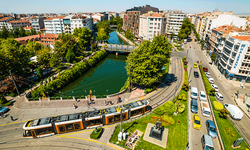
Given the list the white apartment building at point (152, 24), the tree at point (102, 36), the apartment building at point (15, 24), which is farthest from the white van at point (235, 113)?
the apartment building at point (15, 24)

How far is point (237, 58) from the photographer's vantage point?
4841cm

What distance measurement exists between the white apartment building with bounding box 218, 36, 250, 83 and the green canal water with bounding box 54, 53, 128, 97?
4015cm

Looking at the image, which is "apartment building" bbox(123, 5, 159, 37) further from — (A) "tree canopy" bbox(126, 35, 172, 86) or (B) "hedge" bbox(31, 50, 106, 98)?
(A) "tree canopy" bbox(126, 35, 172, 86)

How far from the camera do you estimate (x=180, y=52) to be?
282 ft

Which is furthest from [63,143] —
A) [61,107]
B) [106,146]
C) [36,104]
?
[36,104]

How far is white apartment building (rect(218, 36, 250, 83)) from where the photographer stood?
46406mm

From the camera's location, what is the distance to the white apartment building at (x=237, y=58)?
4641 cm

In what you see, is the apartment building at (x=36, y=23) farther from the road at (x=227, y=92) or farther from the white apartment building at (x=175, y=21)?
the road at (x=227, y=92)

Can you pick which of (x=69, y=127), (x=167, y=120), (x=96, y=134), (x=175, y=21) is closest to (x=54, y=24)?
(x=175, y=21)

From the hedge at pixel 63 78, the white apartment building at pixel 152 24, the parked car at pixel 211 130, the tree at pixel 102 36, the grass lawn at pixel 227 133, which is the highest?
the white apartment building at pixel 152 24

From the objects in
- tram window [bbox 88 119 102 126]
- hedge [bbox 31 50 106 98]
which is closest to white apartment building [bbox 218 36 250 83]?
tram window [bbox 88 119 102 126]

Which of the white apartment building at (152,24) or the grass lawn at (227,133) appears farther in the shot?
the white apartment building at (152,24)

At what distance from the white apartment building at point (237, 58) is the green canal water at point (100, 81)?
4015 cm

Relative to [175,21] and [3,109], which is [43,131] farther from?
[175,21]
